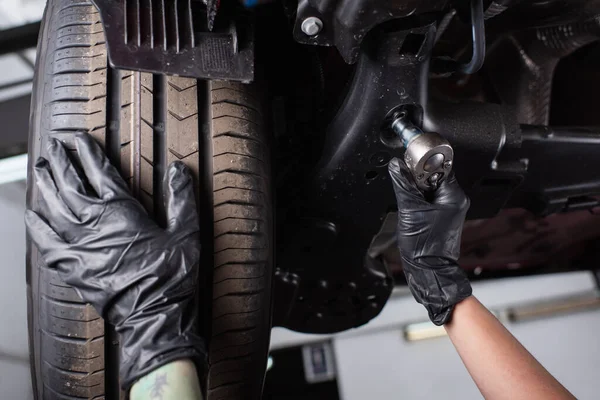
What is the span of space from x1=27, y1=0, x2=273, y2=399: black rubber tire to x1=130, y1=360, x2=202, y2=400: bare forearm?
0.08 metres

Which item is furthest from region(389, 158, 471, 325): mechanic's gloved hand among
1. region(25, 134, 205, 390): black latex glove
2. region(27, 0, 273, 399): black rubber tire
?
region(25, 134, 205, 390): black latex glove

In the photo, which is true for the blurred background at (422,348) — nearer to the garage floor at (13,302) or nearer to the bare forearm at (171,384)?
the garage floor at (13,302)

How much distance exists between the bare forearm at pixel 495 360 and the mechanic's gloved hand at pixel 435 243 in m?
0.03

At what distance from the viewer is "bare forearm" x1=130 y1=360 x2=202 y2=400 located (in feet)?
2.18

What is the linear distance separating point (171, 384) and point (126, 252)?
0.61ft

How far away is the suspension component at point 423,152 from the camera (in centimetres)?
74

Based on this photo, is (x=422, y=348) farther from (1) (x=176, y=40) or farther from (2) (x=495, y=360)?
(1) (x=176, y=40)

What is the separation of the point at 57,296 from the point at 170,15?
0.43 meters

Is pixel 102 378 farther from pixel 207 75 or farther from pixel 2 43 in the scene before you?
pixel 2 43

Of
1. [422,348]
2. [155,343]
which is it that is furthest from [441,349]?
[155,343]

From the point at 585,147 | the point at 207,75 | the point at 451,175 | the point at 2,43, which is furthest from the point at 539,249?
the point at 2,43

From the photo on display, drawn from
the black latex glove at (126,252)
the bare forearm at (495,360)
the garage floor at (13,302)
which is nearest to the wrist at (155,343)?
the black latex glove at (126,252)

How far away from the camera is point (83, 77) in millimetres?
740

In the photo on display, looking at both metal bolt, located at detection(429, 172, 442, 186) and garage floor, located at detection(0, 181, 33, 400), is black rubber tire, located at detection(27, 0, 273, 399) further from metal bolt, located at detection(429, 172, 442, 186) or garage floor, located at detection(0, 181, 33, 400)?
garage floor, located at detection(0, 181, 33, 400)
